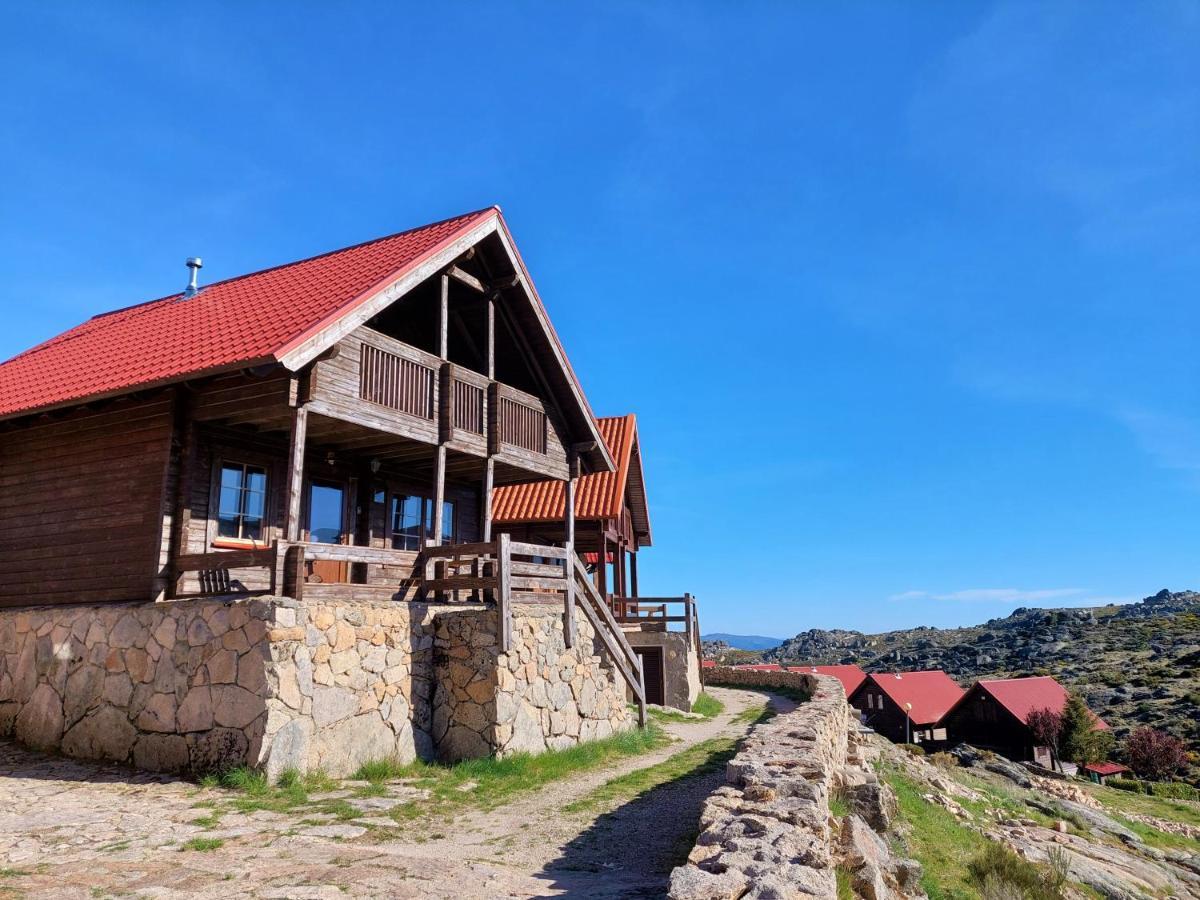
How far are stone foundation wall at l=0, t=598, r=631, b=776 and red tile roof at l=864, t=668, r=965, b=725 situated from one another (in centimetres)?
3971

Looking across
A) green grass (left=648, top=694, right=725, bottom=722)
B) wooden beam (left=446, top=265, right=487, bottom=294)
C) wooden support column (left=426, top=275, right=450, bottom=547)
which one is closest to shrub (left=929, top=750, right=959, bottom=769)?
green grass (left=648, top=694, right=725, bottom=722)

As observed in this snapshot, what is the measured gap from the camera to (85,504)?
12414mm

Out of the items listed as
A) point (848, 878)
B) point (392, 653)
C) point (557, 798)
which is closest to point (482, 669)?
point (392, 653)

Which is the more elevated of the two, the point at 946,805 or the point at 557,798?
the point at 557,798

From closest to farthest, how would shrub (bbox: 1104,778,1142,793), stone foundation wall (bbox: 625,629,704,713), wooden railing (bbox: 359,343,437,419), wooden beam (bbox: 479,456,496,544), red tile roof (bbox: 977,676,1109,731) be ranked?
1. wooden railing (bbox: 359,343,437,419)
2. wooden beam (bbox: 479,456,496,544)
3. stone foundation wall (bbox: 625,629,704,713)
4. shrub (bbox: 1104,778,1142,793)
5. red tile roof (bbox: 977,676,1109,731)

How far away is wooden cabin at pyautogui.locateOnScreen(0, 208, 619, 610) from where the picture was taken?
1145cm

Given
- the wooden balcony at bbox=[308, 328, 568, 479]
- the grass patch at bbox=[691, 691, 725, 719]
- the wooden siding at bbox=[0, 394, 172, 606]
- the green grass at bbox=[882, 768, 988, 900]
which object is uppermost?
the wooden balcony at bbox=[308, 328, 568, 479]

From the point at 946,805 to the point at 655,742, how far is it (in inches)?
221

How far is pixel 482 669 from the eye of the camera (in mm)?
11992

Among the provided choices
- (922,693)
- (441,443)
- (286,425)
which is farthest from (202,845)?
(922,693)

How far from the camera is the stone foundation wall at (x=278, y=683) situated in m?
9.82

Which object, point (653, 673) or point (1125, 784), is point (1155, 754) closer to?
point (1125, 784)

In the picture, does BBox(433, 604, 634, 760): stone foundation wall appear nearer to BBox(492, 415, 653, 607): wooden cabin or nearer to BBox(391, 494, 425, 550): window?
BBox(391, 494, 425, 550): window

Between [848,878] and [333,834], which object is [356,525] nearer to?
[333,834]
